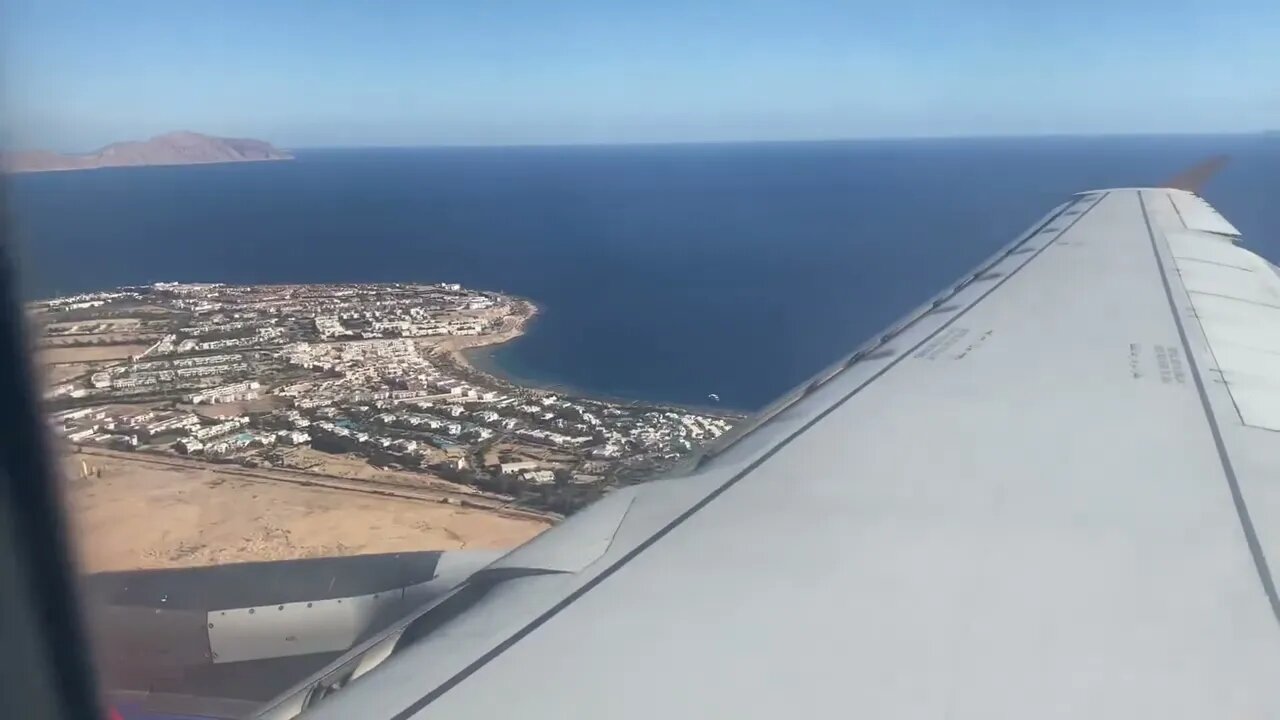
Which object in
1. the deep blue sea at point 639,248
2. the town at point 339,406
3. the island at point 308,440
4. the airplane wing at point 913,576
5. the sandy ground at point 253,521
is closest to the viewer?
the airplane wing at point 913,576

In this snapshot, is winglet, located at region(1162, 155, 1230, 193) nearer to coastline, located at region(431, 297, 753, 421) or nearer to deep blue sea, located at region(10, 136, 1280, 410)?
coastline, located at region(431, 297, 753, 421)

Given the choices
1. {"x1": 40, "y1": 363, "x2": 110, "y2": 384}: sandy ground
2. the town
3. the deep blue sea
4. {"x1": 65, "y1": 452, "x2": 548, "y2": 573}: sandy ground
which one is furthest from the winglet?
{"x1": 40, "y1": 363, "x2": 110, "y2": 384}: sandy ground

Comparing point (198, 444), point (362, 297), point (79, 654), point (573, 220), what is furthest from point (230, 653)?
point (573, 220)

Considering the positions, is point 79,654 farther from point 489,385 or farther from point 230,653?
point 489,385

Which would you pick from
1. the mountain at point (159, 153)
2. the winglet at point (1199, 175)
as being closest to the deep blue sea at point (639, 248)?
the mountain at point (159, 153)

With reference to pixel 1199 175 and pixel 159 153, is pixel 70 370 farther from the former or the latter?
pixel 159 153

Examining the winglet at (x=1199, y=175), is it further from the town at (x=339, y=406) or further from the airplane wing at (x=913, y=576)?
the town at (x=339, y=406)
